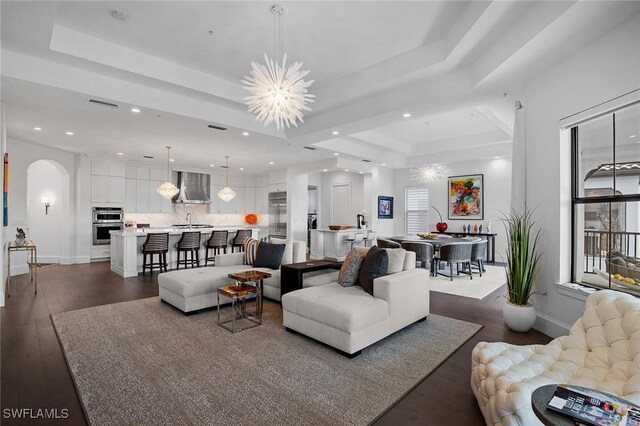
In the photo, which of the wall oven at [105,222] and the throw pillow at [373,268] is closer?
the throw pillow at [373,268]

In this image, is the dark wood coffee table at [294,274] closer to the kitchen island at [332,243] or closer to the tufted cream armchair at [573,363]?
the tufted cream armchair at [573,363]

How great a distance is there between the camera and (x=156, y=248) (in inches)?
266

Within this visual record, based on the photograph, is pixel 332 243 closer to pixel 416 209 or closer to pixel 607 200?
pixel 416 209

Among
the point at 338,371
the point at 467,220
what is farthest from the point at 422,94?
the point at 467,220

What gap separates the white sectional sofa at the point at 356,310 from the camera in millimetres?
2934

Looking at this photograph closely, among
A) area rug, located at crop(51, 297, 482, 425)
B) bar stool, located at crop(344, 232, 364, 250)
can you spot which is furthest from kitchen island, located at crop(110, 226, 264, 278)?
bar stool, located at crop(344, 232, 364, 250)

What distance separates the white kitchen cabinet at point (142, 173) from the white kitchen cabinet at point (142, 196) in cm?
12

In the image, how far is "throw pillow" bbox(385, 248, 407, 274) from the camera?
3.67 meters

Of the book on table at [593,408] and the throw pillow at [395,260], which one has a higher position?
the throw pillow at [395,260]

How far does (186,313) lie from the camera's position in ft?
13.4

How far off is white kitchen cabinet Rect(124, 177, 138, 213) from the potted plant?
9.91 meters

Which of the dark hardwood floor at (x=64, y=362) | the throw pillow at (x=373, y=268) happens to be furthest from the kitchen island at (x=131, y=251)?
the throw pillow at (x=373, y=268)

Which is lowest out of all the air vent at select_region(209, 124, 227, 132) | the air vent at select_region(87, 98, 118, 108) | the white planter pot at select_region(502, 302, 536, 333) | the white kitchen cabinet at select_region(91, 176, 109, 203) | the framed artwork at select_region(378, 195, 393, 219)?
the white planter pot at select_region(502, 302, 536, 333)

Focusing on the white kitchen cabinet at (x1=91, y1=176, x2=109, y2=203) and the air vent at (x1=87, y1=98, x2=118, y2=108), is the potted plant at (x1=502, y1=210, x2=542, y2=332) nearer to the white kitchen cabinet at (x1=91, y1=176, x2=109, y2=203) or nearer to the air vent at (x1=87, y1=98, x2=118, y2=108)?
the air vent at (x1=87, y1=98, x2=118, y2=108)
